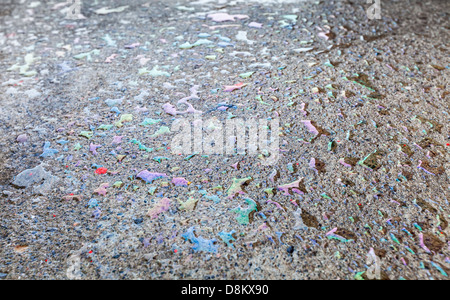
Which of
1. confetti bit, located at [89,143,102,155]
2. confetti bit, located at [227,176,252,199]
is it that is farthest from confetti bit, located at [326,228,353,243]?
confetti bit, located at [89,143,102,155]

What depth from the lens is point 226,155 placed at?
122 cm

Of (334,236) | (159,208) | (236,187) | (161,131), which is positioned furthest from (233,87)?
(334,236)

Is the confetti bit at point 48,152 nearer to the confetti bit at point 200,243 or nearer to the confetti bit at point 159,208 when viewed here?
the confetti bit at point 159,208

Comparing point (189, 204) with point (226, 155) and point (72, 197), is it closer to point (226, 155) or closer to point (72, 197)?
point (226, 155)

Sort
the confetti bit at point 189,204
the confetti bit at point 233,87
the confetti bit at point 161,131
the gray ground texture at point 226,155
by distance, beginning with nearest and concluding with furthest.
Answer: the gray ground texture at point 226,155 → the confetti bit at point 189,204 → the confetti bit at point 161,131 → the confetti bit at point 233,87

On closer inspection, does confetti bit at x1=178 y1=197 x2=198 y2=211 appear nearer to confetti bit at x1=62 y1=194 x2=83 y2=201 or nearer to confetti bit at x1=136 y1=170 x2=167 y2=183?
confetti bit at x1=136 y1=170 x2=167 y2=183

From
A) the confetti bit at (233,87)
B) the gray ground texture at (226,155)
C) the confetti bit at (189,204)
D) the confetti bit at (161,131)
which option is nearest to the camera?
Result: the gray ground texture at (226,155)

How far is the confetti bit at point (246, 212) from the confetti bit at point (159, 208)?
19cm

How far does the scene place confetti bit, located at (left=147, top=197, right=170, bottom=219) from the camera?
1.03 metres

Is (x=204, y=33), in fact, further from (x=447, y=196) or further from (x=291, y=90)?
(x=447, y=196)

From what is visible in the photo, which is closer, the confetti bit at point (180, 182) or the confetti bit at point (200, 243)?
the confetti bit at point (200, 243)

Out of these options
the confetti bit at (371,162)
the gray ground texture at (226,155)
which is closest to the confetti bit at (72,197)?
the gray ground texture at (226,155)

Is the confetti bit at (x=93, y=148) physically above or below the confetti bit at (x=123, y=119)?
below

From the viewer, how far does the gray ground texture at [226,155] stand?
3.07 ft
